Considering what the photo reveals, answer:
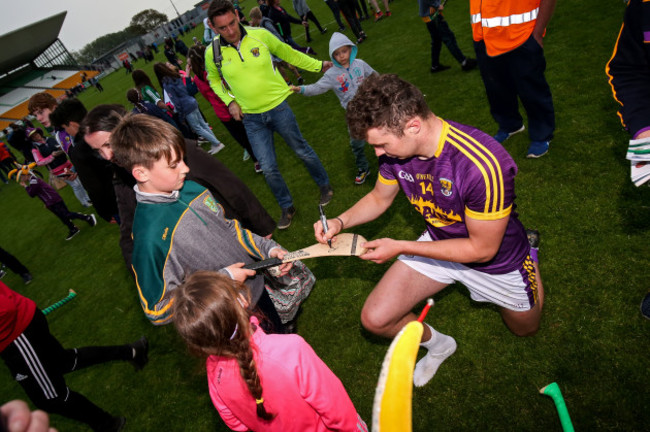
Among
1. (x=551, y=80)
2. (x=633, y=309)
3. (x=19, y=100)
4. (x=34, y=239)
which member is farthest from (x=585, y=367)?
(x=19, y=100)

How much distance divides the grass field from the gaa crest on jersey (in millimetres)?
1603

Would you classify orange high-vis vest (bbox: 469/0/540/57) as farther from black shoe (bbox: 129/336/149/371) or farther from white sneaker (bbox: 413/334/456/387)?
black shoe (bbox: 129/336/149/371)

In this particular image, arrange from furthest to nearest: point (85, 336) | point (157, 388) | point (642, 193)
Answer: point (85, 336) < point (157, 388) < point (642, 193)

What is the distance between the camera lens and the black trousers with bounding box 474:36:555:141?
12.9 ft

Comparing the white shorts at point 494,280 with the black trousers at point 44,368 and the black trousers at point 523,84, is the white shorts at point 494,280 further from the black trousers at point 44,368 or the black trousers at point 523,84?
the black trousers at point 44,368

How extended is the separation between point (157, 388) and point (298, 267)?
7.52ft

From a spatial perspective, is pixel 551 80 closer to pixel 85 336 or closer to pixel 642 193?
pixel 642 193

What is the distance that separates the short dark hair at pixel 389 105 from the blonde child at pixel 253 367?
1293 millimetres

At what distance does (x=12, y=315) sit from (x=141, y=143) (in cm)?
190

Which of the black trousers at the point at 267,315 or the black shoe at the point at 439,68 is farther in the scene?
the black shoe at the point at 439,68

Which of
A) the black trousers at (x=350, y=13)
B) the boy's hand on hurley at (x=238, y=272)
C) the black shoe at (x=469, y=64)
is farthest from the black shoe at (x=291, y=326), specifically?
the black trousers at (x=350, y=13)

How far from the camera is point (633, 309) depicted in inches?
109

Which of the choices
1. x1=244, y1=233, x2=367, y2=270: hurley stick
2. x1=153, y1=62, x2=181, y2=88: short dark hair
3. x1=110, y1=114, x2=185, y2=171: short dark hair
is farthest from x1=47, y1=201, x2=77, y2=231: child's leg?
x1=244, y1=233, x2=367, y2=270: hurley stick

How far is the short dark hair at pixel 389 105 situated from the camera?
2.02 metres
